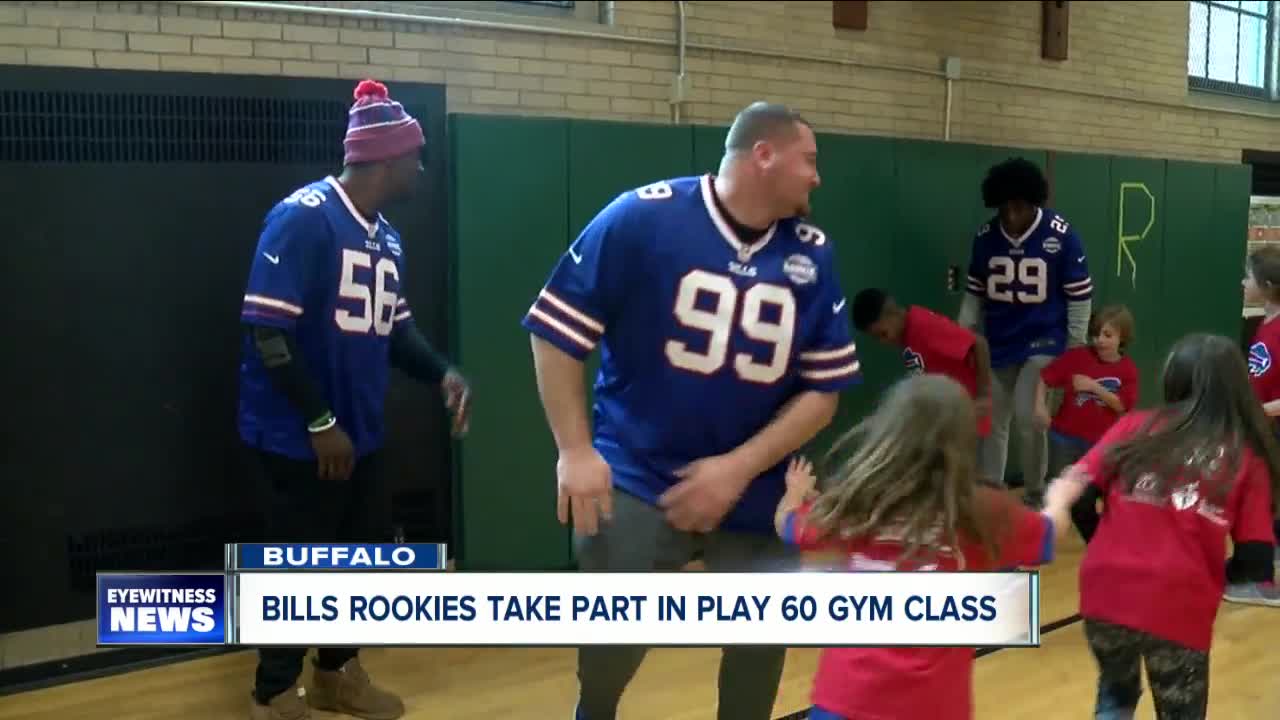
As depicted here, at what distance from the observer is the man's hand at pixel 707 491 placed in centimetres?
225

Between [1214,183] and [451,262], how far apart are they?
16.1 ft

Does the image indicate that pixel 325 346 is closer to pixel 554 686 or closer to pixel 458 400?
pixel 458 400

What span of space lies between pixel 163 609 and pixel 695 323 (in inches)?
70.7

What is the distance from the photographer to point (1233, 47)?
323 inches

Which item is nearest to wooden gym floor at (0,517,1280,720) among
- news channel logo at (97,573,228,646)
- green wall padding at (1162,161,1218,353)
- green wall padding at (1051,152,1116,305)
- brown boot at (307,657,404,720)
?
brown boot at (307,657,404,720)

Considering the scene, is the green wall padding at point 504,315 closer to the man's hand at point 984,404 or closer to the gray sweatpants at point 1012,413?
the man's hand at point 984,404

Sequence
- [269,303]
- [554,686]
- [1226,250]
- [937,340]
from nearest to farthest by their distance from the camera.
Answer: [269,303]
[554,686]
[937,340]
[1226,250]

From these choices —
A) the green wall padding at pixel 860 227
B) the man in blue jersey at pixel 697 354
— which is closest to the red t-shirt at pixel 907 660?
the man in blue jersey at pixel 697 354

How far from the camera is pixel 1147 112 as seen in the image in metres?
7.37

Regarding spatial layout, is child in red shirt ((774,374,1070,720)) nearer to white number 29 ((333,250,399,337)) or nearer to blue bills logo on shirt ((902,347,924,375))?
white number 29 ((333,250,399,337))

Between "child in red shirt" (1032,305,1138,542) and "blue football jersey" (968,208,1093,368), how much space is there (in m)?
0.23

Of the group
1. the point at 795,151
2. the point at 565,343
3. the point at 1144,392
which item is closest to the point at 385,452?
the point at 565,343

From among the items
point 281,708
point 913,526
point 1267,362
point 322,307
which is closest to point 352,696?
point 281,708

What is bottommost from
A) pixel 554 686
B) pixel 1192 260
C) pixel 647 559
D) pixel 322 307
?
pixel 554 686
